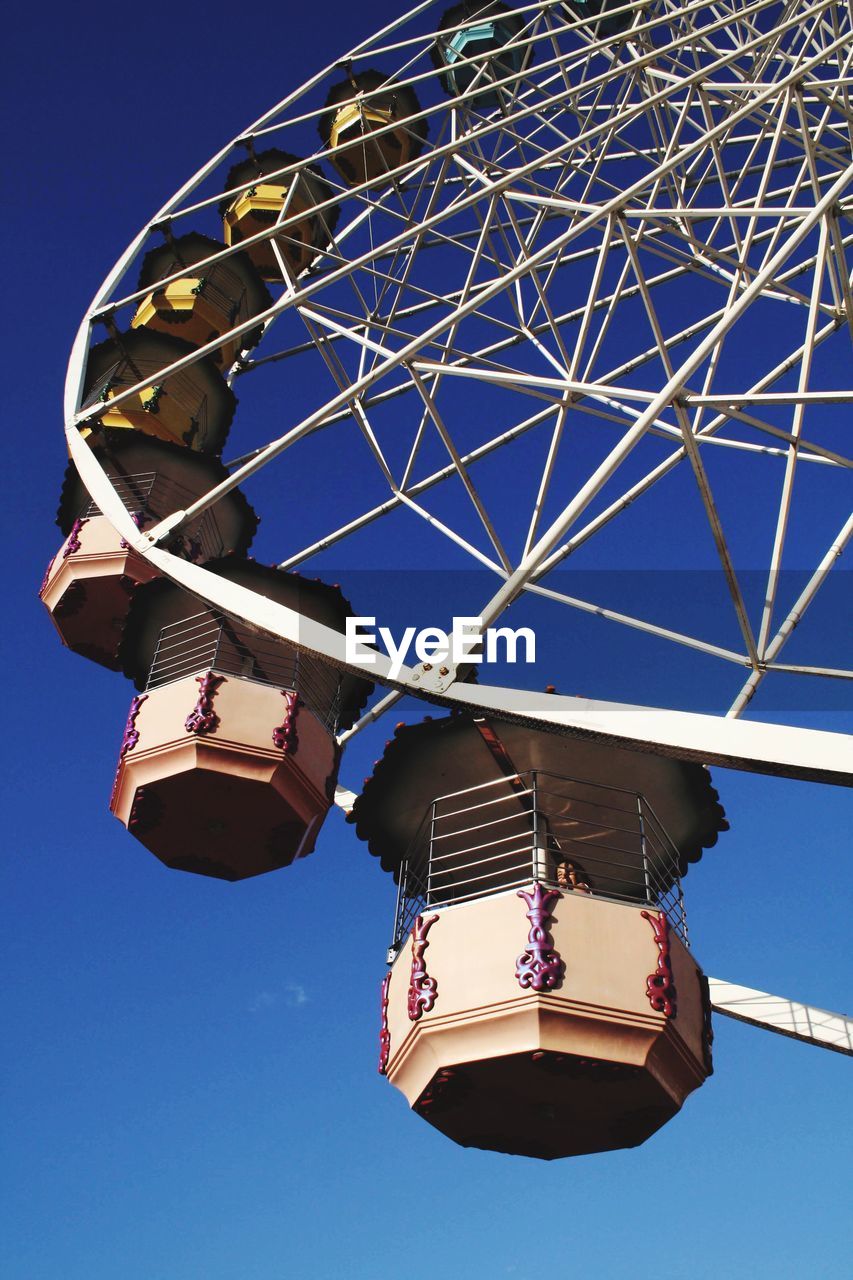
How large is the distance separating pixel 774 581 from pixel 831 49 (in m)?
6.68

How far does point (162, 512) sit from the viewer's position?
939 inches

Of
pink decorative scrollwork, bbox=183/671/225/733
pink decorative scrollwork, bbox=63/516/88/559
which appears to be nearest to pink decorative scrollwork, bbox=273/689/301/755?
pink decorative scrollwork, bbox=183/671/225/733

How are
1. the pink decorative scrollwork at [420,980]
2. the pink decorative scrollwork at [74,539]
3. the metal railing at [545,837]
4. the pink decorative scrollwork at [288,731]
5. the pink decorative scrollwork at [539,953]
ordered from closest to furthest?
1. the pink decorative scrollwork at [539,953]
2. the pink decorative scrollwork at [420,980]
3. the metal railing at [545,837]
4. the pink decorative scrollwork at [288,731]
5. the pink decorative scrollwork at [74,539]

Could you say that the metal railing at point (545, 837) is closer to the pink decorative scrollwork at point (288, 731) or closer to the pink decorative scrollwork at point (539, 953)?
the pink decorative scrollwork at point (539, 953)

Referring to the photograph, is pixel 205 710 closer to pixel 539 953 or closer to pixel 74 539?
pixel 539 953

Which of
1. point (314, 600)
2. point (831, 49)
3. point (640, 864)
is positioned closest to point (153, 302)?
point (314, 600)

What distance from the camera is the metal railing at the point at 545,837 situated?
15.4 meters

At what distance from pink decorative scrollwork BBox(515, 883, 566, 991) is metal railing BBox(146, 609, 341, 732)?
6.62 m

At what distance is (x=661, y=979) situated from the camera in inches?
529

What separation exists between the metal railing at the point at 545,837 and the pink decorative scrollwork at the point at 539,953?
1.27m

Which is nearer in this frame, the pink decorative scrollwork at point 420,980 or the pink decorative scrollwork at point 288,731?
the pink decorative scrollwork at point 420,980

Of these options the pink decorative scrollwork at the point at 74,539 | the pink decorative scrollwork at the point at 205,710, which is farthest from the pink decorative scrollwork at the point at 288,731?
the pink decorative scrollwork at the point at 74,539

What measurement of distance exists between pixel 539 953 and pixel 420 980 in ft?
4.45

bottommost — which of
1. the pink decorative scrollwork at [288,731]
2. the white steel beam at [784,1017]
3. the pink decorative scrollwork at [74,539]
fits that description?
the white steel beam at [784,1017]
